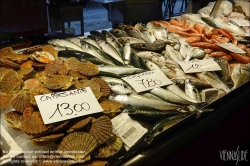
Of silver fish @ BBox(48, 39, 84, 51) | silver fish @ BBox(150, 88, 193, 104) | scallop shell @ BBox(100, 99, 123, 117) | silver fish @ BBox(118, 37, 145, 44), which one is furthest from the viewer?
silver fish @ BBox(118, 37, 145, 44)

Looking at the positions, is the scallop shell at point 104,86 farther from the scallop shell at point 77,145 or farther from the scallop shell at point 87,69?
the scallop shell at point 77,145

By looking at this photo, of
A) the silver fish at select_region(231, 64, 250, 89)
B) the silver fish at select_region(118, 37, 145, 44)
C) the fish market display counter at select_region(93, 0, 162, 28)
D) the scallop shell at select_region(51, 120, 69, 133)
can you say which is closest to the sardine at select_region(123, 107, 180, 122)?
the scallop shell at select_region(51, 120, 69, 133)

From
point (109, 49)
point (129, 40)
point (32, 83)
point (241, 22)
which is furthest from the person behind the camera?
point (241, 22)

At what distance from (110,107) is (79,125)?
0.24 m

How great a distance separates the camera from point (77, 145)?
1.08 m

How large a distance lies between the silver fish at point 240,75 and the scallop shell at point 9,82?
60.9 inches

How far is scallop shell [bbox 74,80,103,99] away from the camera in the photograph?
1.37 metres

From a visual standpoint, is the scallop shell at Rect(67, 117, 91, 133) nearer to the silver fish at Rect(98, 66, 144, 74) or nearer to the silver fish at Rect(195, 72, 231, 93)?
the silver fish at Rect(98, 66, 144, 74)

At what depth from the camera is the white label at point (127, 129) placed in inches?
49.2

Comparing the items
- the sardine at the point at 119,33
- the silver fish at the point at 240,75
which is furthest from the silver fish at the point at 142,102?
the sardine at the point at 119,33

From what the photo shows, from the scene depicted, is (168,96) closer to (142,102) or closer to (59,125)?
(142,102)

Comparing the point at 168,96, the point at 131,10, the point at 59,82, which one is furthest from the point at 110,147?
the point at 131,10

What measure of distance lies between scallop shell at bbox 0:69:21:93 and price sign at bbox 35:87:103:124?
23 cm

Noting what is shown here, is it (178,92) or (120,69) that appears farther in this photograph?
(120,69)
